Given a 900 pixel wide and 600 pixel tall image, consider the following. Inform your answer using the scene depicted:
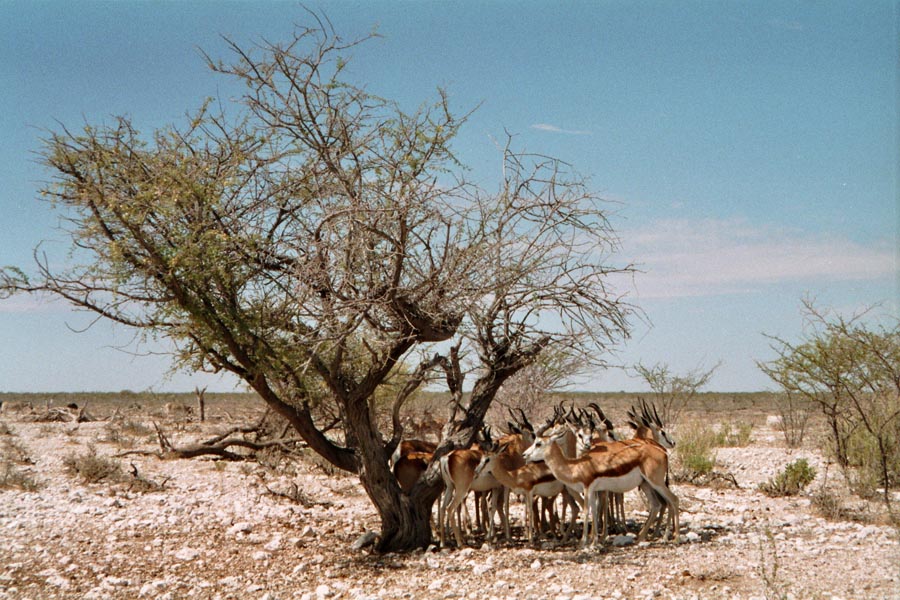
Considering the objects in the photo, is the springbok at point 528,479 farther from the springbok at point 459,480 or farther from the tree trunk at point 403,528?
the tree trunk at point 403,528

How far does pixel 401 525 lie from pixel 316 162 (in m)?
4.87

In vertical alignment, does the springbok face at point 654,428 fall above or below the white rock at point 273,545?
above

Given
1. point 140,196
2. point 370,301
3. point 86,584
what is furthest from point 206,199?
point 86,584

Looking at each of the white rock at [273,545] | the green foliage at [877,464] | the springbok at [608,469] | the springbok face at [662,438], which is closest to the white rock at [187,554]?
the white rock at [273,545]

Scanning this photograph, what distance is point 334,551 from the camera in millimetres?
10789

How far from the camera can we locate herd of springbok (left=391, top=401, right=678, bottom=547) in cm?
1014

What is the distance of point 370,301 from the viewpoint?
8891mm

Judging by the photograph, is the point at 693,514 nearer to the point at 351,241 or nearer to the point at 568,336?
the point at 568,336

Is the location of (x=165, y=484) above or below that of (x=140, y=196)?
below

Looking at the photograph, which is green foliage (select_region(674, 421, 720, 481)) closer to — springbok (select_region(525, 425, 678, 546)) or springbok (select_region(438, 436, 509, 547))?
springbok (select_region(525, 425, 678, 546))

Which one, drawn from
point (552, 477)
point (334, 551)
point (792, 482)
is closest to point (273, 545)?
point (334, 551)

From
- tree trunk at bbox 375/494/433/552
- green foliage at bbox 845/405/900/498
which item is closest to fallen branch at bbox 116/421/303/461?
tree trunk at bbox 375/494/433/552

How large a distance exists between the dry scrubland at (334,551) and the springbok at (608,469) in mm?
609

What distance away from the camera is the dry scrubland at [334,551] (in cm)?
823
